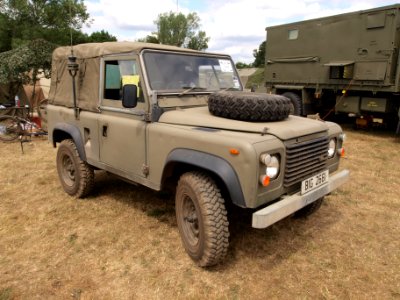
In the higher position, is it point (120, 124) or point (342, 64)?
point (342, 64)

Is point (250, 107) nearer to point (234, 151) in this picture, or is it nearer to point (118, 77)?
point (234, 151)

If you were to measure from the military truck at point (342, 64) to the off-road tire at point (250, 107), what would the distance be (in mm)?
6773

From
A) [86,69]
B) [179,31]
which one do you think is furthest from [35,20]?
[179,31]

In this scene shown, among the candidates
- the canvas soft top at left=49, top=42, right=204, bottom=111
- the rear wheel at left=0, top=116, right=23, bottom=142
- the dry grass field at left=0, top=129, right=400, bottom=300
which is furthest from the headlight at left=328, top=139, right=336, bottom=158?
the rear wheel at left=0, top=116, right=23, bottom=142

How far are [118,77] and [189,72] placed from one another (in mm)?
840

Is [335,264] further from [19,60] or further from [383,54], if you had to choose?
[19,60]

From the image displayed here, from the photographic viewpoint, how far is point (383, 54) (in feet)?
27.9

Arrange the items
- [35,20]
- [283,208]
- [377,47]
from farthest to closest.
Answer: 1. [35,20]
2. [377,47]
3. [283,208]

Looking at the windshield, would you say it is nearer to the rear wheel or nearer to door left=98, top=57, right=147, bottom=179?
door left=98, top=57, right=147, bottom=179

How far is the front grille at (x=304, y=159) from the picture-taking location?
2.86 meters

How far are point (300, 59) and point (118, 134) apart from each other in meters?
8.62

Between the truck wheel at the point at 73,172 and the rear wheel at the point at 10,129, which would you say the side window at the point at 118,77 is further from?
the rear wheel at the point at 10,129

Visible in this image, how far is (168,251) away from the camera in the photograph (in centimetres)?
342

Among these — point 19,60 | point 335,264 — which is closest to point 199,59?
point 335,264
